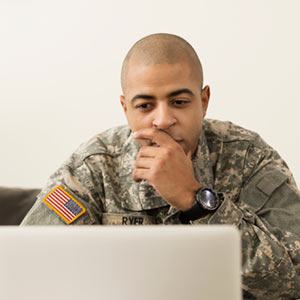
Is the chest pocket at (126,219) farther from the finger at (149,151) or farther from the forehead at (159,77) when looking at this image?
the forehead at (159,77)

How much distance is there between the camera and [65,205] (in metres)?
1.57

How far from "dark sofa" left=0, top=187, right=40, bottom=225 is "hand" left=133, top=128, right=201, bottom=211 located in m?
0.42

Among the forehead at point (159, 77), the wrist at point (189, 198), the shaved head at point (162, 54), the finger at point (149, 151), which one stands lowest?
the wrist at point (189, 198)

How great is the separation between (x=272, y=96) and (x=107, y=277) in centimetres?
196

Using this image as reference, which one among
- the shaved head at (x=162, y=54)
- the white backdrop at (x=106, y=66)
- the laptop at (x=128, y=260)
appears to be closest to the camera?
the laptop at (x=128, y=260)

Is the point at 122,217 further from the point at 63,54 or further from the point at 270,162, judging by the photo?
the point at 63,54

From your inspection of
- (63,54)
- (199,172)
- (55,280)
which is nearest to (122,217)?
(199,172)

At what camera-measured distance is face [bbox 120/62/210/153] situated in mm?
1570

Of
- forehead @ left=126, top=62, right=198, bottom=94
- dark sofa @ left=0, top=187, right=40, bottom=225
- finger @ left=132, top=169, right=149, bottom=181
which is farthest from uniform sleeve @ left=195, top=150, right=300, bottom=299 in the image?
dark sofa @ left=0, top=187, right=40, bottom=225

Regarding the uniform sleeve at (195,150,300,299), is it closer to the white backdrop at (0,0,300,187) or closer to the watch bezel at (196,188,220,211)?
the watch bezel at (196,188,220,211)

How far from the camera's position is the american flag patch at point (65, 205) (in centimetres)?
157

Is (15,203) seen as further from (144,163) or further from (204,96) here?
(204,96)

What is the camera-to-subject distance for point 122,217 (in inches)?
64.6

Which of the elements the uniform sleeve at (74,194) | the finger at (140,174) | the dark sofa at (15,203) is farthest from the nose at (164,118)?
the dark sofa at (15,203)
